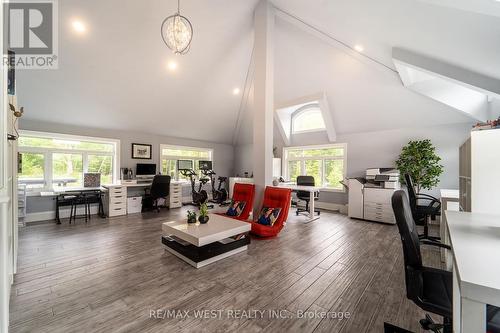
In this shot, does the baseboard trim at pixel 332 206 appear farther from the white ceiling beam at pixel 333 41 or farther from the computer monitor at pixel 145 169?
the computer monitor at pixel 145 169

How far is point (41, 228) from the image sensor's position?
4.02 metres

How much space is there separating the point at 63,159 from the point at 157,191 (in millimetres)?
2350

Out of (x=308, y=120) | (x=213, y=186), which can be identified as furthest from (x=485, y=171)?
(x=213, y=186)

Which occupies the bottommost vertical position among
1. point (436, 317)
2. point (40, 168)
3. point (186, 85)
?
point (436, 317)

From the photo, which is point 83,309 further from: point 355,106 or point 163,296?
point 355,106

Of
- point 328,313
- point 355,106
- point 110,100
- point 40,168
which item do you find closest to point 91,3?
point 110,100

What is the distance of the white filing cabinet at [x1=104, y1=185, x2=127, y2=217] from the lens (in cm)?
500

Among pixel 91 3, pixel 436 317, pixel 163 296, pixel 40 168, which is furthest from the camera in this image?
pixel 40 168

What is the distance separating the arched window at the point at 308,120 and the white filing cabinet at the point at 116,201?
18.4 feet

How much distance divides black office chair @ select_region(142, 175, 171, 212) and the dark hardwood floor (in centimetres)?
198

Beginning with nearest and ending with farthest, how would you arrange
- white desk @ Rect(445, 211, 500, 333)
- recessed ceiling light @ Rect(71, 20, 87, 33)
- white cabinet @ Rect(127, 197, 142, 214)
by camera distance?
white desk @ Rect(445, 211, 500, 333), recessed ceiling light @ Rect(71, 20, 87, 33), white cabinet @ Rect(127, 197, 142, 214)

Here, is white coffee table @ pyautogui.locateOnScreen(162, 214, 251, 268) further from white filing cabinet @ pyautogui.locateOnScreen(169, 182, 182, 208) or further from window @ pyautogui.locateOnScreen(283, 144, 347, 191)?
window @ pyautogui.locateOnScreen(283, 144, 347, 191)

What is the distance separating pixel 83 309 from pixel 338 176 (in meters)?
6.21

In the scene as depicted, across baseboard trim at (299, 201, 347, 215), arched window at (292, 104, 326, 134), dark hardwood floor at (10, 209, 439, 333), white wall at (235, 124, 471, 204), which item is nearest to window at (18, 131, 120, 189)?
dark hardwood floor at (10, 209, 439, 333)
